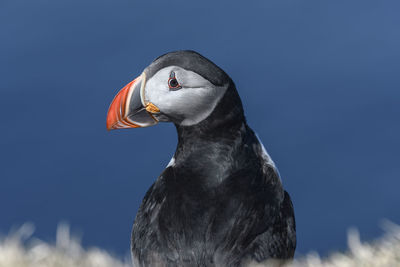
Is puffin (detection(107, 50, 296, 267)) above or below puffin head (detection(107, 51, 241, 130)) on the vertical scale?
below

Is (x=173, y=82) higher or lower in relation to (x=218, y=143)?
higher

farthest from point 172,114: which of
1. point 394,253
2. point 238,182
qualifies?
point 394,253

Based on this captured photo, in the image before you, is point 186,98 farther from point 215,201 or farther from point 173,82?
point 215,201

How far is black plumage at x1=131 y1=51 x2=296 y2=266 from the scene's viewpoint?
19.2 ft

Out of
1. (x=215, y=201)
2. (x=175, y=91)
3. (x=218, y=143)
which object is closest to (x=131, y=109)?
(x=175, y=91)

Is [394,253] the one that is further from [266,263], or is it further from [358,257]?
[266,263]

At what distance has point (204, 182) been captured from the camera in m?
6.05

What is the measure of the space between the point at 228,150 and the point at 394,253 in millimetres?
1229

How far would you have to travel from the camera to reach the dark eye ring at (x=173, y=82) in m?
6.11

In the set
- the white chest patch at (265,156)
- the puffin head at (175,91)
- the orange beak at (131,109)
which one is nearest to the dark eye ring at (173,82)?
the puffin head at (175,91)

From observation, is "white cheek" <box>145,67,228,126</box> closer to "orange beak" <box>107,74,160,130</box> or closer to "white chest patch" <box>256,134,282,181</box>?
"orange beak" <box>107,74,160,130</box>

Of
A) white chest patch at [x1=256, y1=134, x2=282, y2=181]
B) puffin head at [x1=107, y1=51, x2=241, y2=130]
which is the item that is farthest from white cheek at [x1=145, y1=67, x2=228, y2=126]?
white chest patch at [x1=256, y1=134, x2=282, y2=181]

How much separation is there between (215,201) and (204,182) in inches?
6.6

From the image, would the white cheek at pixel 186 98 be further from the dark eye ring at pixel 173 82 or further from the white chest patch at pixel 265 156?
the white chest patch at pixel 265 156
